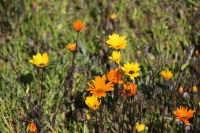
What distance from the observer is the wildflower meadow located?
2.17 m

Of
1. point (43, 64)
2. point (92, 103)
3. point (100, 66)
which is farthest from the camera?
point (100, 66)

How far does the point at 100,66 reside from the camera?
2785 millimetres

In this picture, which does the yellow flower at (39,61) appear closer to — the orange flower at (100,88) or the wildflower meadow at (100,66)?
the wildflower meadow at (100,66)

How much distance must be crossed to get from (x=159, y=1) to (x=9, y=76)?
2.35 metres

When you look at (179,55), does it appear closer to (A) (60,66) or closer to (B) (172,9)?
(B) (172,9)

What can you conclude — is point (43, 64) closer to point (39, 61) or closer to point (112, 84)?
point (39, 61)

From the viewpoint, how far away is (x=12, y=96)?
7.88 feet

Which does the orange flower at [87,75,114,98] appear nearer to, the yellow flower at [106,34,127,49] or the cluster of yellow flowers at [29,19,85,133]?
the cluster of yellow flowers at [29,19,85,133]

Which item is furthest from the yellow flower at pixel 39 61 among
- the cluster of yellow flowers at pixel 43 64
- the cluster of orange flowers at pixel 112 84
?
the cluster of orange flowers at pixel 112 84

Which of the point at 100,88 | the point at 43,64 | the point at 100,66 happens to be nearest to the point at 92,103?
the point at 100,88

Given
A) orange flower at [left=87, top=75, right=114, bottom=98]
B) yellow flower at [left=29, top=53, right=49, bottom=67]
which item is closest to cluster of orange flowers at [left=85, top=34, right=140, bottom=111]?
orange flower at [left=87, top=75, right=114, bottom=98]

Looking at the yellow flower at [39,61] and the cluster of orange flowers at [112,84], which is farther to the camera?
the yellow flower at [39,61]

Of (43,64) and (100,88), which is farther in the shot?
(43,64)

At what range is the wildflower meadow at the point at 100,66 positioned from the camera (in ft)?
7.11
